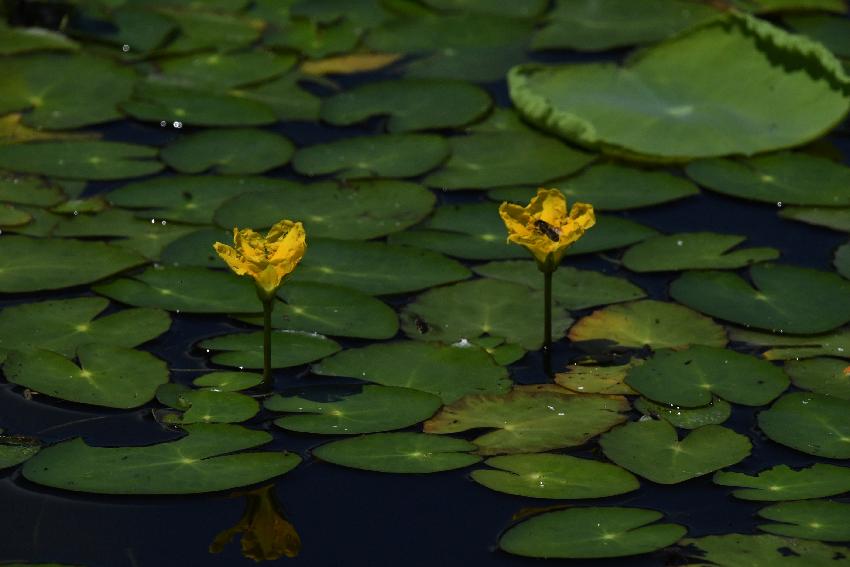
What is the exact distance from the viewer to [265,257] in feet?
9.45

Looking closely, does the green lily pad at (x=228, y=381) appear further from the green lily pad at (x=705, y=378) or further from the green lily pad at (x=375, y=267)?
the green lily pad at (x=705, y=378)

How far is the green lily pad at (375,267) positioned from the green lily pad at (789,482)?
1.01 m

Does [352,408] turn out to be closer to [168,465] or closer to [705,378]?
[168,465]

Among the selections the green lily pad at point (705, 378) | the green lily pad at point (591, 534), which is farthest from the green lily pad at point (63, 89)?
the green lily pad at point (591, 534)

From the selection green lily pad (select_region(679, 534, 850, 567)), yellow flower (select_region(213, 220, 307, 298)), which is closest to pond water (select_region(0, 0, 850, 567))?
green lily pad (select_region(679, 534, 850, 567))

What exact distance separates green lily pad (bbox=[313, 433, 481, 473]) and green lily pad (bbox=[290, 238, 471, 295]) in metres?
0.66

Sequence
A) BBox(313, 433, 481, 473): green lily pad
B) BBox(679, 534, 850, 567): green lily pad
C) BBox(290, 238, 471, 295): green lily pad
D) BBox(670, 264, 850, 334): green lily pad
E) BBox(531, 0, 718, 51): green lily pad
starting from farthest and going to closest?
1. BBox(531, 0, 718, 51): green lily pad
2. BBox(290, 238, 471, 295): green lily pad
3. BBox(670, 264, 850, 334): green lily pad
4. BBox(313, 433, 481, 473): green lily pad
5. BBox(679, 534, 850, 567): green lily pad

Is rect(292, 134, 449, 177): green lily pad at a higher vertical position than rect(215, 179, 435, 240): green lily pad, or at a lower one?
higher

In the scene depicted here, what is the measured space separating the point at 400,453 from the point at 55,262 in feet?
3.97

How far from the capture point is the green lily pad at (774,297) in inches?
135

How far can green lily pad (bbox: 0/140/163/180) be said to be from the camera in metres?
4.12

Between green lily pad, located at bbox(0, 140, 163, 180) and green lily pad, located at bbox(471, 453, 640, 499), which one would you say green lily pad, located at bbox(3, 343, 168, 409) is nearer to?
green lily pad, located at bbox(471, 453, 640, 499)

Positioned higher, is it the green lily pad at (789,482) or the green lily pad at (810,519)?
the green lily pad at (810,519)

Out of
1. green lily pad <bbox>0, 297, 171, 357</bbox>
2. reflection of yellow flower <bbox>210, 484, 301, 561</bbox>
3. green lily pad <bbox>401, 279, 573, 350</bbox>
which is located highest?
green lily pad <bbox>401, 279, 573, 350</bbox>
